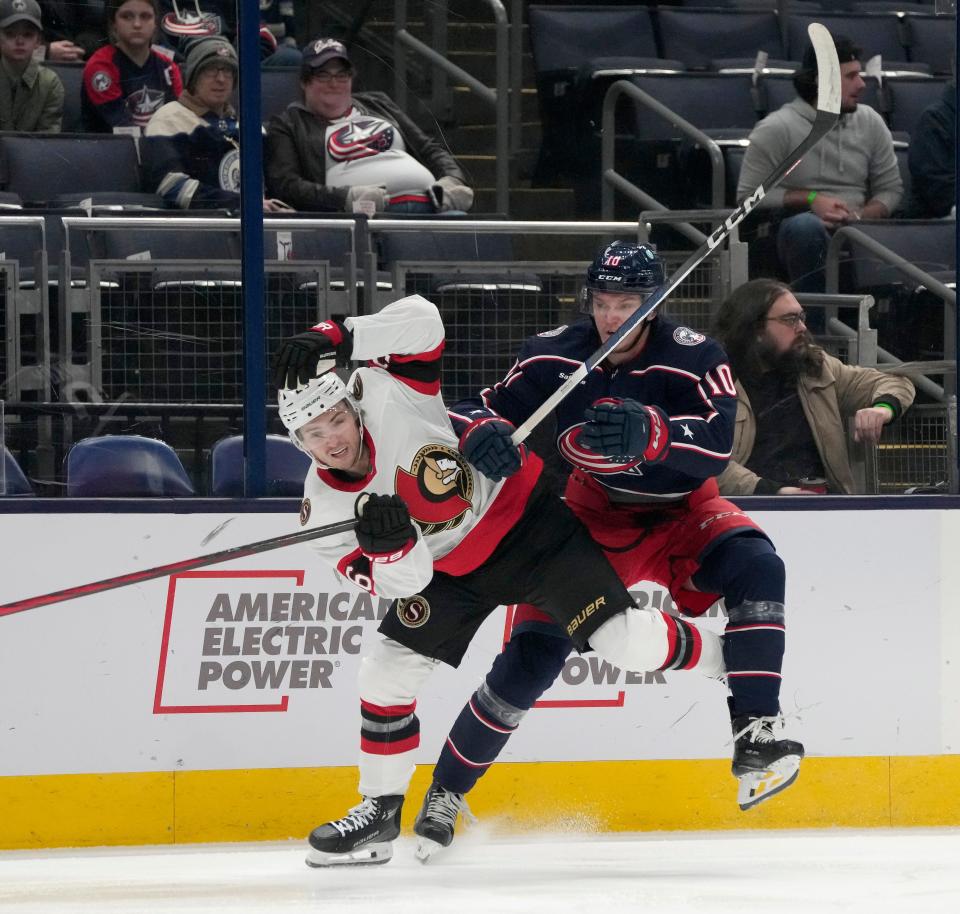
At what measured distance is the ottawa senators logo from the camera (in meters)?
3.04

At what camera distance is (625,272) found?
3.13 metres

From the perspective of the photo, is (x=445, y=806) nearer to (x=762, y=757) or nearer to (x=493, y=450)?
(x=762, y=757)

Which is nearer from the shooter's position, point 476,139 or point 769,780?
point 769,780

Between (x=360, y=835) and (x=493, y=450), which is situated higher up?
(x=493, y=450)

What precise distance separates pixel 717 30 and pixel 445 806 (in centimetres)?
240

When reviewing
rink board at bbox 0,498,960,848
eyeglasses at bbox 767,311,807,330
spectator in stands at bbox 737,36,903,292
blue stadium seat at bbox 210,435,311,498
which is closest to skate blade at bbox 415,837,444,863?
rink board at bbox 0,498,960,848

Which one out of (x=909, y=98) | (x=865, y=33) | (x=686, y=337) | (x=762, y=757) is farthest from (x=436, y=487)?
(x=865, y=33)

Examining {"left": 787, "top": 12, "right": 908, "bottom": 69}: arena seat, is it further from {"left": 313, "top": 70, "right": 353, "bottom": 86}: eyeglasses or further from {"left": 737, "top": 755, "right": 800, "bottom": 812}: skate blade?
{"left": 737, "top": 755, "right": 800, "bottom": 812}: skate blade

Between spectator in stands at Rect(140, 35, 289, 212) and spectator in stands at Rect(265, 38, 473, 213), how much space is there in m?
0.11

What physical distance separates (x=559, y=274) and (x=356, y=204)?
0.51 metres

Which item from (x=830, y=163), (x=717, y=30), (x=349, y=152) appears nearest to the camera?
(x=349, y=152)

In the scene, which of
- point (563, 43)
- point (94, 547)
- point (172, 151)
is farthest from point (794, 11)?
point (94, 547)

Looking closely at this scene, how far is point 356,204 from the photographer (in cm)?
383

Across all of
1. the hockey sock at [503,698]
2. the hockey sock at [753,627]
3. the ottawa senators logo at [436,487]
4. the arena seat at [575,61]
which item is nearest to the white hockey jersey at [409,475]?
the ottawa senators logo at [436,487]
